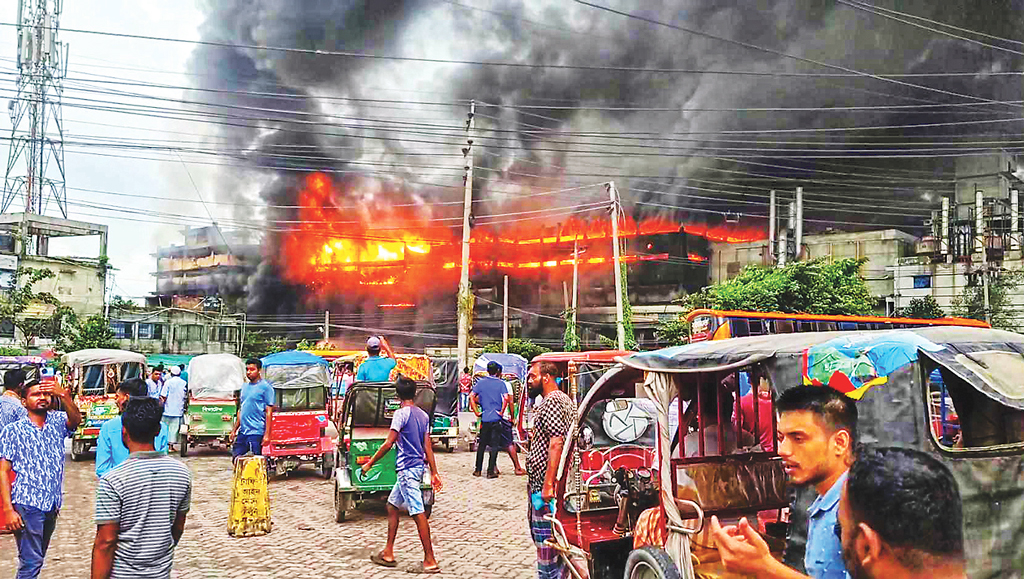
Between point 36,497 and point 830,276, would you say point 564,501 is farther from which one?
point 830,276

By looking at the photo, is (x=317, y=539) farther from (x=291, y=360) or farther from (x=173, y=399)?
(x=173, y=399)

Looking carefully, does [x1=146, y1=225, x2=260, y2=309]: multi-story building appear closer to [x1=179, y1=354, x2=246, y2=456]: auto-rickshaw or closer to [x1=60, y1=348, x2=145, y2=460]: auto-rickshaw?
[x1=60, y1=348, x2=145, y2=460]: auto-rickshaw

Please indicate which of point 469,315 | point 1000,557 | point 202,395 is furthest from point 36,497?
point 469,315

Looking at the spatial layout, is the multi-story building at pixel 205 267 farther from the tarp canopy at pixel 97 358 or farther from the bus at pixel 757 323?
the bus at pixel 757 323

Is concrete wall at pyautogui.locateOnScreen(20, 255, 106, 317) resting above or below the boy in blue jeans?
above

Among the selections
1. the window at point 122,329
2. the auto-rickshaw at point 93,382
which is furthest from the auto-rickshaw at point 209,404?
the window at point 122,329

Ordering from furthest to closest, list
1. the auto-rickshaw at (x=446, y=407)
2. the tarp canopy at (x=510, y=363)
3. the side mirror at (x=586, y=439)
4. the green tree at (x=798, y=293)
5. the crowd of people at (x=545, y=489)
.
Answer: the green tree at (x=798, y=293) < the tarp canopy at (x=510, y=363) < the auto-rickshaw at (x=446, y=407) < the side mirror at (x=586, y=439) < the crowd of people at (x=545, y=489)

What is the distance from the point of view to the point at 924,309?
36.4 m

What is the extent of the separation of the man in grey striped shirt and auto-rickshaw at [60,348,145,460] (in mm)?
11845

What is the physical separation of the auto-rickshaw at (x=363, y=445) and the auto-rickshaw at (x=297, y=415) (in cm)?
278

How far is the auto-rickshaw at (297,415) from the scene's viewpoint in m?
Answer: 12.5

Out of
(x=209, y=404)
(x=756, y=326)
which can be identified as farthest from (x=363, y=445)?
(x=756, y=326)

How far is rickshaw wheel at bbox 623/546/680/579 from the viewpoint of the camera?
413cm

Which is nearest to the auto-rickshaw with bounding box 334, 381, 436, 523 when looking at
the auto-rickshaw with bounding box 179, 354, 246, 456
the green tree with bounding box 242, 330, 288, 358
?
the auto-rickshaw with bounding box 179, 354, 246, 456
